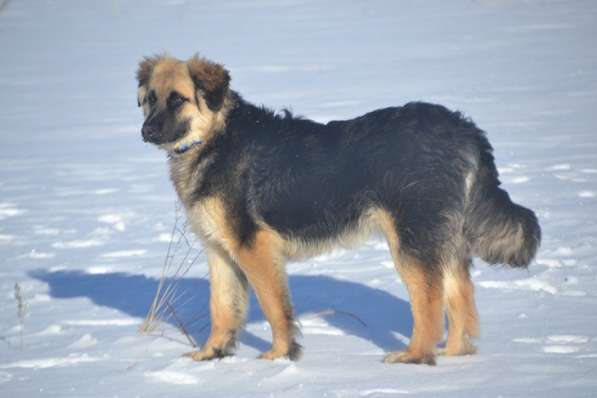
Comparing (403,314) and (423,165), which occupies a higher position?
(423,165)

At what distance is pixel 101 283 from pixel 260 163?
2.91 meters

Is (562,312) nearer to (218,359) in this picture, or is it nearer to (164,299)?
(218,359)

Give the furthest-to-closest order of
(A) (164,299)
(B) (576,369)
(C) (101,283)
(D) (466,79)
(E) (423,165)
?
(D) (466,79), (C) (101,283), (A) (164,299), (E) (423,165), (B) (576,369)

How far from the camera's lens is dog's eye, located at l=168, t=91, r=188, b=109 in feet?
19.2

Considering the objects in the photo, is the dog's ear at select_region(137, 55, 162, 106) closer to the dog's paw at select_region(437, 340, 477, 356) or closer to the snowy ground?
the snowy ground

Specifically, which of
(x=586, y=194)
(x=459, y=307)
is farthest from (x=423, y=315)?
(x=586, y=194)

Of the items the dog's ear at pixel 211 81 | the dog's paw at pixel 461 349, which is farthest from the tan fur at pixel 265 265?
the dog's paw at pixel 461 349

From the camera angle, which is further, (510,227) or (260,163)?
(260,163)

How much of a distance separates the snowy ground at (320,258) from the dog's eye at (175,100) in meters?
1.77

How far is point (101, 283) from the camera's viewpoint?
782 cm

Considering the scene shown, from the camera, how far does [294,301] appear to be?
707cm

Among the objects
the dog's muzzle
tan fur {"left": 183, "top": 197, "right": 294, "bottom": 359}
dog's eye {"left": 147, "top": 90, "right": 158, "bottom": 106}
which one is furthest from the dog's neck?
tan fur {"left": 183, "top": 197, "right": 294, "bottom": 359}

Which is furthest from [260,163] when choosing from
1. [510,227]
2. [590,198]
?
[590,198]

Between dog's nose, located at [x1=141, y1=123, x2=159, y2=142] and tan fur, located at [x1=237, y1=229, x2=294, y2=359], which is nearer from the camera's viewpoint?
tan fur, located at [x1=237, y1=229, x2=294, y2=359]
